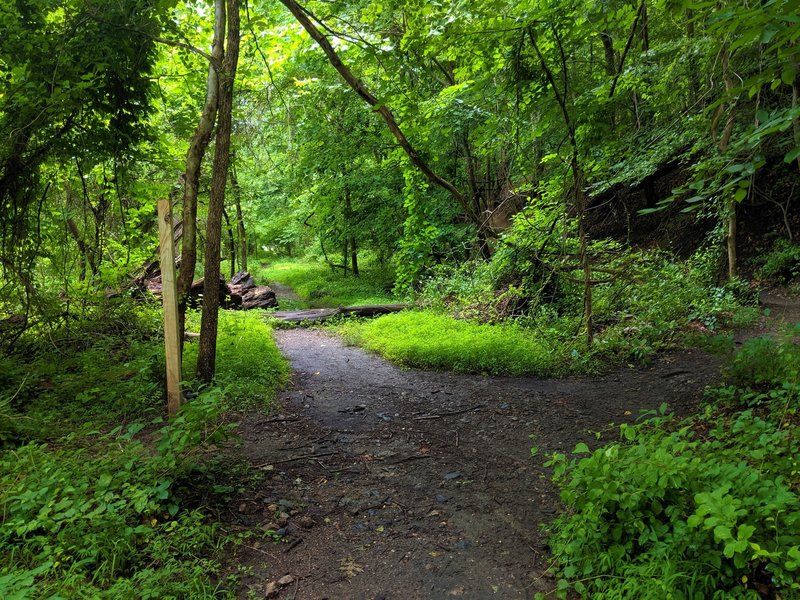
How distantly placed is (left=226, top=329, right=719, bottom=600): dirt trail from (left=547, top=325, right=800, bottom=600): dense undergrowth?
0.43 meters

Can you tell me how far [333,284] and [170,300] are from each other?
50.7ft

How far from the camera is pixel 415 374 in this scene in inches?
291

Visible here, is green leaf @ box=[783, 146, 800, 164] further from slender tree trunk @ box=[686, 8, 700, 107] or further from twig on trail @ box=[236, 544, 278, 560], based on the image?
slender tree trunk @ box=[686, 8, 700, 107]

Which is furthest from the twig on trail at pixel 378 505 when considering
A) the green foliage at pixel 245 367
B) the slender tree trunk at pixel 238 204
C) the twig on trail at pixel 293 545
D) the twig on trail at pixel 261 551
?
the slender tree trunk at pixel 238 204

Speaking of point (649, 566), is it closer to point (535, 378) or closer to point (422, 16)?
point (535, 378)

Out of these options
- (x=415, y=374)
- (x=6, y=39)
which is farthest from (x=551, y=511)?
(x=6, y=39)

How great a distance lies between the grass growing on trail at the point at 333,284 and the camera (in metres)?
17.3

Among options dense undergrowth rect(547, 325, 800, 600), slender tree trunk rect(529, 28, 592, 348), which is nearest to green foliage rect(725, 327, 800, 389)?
dense undergrowth rect(547, 325, 800, 600)

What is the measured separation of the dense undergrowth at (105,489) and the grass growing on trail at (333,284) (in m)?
10.7

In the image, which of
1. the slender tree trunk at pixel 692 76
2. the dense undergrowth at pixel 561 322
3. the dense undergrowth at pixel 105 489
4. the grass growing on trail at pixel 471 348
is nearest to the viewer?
the dense undergrowth at pixel 105 489

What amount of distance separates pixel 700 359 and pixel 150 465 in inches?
272

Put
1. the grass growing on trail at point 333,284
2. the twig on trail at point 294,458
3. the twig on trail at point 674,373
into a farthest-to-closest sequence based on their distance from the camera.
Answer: the grass growing on trail at point 333,284 → the twig on trail at point 674,373 → the twig on trail at point 294,458

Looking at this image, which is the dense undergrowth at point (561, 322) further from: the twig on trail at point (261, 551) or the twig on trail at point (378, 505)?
the twig on trail at point (261, 551)

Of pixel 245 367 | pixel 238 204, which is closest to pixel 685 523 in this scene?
pixel 245 367
